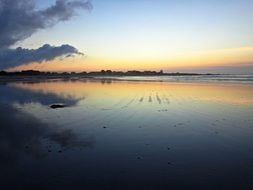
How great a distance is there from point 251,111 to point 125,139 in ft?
32.0

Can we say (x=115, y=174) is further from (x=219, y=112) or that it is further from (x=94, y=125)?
(x=219, y=112)

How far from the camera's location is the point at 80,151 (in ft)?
32.9

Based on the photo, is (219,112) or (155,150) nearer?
(155,150)

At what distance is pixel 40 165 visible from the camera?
859 centimetres

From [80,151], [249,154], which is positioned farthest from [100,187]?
[249,154]

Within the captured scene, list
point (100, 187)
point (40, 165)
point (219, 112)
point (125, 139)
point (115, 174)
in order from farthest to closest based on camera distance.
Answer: point (219, 112) < point (125, 139) < point (40, 165) < point (115, 174) < point (100, 187)

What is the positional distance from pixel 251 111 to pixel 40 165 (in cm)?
1354

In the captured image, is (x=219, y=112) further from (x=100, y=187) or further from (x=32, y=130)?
(x=100, y=187)

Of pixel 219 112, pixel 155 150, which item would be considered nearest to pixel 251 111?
pixel 219 112

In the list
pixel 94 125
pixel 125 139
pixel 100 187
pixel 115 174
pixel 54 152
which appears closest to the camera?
pixel 100 187

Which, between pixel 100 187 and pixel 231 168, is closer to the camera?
pixel 100 187

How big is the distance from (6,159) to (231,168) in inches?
235

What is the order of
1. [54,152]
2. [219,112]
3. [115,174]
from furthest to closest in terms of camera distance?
[219,112]
[54,152]
[115,174]

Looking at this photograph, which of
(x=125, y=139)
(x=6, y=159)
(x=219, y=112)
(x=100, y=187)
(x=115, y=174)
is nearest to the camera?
(x=100, y=187)
